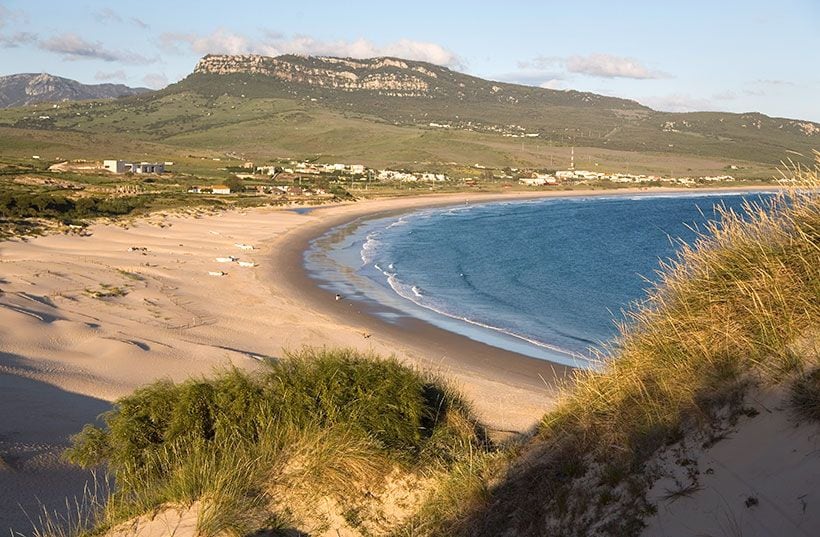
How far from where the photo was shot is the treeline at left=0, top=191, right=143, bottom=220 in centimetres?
4262

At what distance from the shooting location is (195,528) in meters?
6.20

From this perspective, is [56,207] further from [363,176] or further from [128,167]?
[363,176]

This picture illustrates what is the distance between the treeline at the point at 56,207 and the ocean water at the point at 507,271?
13.6 meters

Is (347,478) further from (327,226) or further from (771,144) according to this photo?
(771,144)

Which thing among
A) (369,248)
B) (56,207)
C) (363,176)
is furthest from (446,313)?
(363,176)

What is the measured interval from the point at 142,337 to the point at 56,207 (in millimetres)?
32307

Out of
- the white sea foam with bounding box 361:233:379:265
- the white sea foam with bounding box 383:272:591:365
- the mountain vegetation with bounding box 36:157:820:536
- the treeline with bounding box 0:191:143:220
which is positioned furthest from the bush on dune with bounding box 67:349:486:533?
the treeline with bounding box 0:191:143:220

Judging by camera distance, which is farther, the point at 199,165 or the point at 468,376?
the point at 199,165

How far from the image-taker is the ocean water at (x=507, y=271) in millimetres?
24984

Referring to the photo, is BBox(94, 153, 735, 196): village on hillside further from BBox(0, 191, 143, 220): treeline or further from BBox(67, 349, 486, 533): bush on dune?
BBox(67, 349, 486, 533): bush on dune

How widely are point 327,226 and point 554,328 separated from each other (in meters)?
34.3

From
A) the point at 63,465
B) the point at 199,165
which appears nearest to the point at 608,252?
the point at 63,465

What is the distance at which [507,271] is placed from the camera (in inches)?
1543

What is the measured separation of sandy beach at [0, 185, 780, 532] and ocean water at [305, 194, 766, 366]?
192 cm
